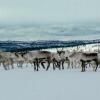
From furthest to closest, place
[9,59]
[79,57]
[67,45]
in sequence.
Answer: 1. [67,45]
2. [9,59]
3. [79,57]

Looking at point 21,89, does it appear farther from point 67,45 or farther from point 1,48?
point 67,45

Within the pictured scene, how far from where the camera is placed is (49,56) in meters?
24.2

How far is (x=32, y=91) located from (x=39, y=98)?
134cm

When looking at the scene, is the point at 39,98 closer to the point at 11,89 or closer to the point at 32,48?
the point at 11,89

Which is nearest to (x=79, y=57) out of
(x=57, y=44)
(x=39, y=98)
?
(x=39, y=98)

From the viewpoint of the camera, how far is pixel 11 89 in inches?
419

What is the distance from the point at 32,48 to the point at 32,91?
4395 centimetres

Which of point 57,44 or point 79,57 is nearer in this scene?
point 79,57

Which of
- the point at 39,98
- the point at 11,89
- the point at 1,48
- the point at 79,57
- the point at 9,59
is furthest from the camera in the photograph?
the point at 1,48

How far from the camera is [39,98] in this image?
886 centimetres

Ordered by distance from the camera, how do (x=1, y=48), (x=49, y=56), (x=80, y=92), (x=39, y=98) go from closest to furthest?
1. (x=39, y=98)
2. (x=80, y=92)
3. (x=49, y=56)
4. (x=1, y=48)

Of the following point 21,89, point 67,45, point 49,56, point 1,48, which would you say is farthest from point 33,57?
point 67,45

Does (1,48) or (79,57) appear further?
(1,48)

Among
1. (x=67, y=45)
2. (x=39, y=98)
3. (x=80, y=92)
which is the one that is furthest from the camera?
(x=67, y=45)
